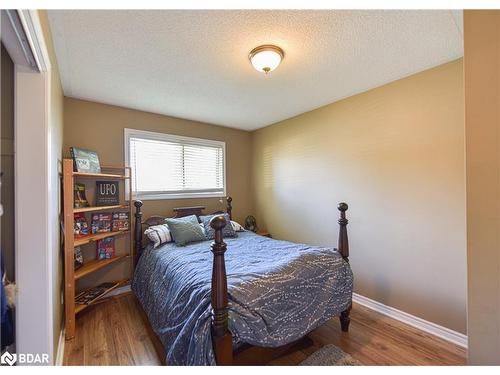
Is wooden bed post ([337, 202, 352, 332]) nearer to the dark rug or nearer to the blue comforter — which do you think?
the blue comforter

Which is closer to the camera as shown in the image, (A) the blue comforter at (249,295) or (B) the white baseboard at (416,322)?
(A) the blue comforter at (249,295)

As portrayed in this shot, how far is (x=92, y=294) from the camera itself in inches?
98.7

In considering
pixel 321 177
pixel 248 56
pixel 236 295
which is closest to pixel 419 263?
pixel 321 177

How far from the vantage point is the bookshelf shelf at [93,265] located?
2.33m

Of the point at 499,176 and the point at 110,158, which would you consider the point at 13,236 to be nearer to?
the point at 110,158

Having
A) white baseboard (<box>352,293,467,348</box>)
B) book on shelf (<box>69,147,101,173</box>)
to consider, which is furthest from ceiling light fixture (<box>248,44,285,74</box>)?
white baseboard (<box>352,293,467,348</box>)

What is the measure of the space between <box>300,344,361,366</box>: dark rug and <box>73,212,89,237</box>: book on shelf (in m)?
2.45

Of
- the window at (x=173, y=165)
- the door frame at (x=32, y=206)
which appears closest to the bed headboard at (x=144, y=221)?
the window at (x=173, y=165)

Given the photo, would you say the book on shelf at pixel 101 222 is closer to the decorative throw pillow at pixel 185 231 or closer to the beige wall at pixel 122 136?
the beige wall at pixel 122 136

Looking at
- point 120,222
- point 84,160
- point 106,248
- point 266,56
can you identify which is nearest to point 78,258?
point 106,248

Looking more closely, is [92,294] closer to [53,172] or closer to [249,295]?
[53,172]

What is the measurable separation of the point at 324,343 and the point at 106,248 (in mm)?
2500

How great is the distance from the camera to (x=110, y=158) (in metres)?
2.91

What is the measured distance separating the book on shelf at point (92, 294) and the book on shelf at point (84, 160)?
1.30 metres
